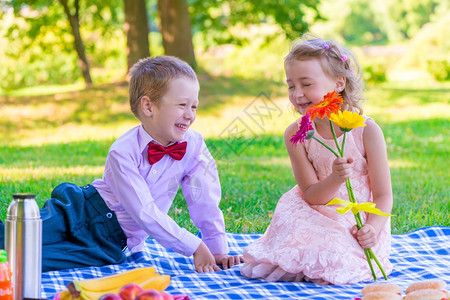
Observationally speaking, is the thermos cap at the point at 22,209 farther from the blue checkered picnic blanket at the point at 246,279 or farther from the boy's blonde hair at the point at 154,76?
the boy's blonde hair at the point at 154,76

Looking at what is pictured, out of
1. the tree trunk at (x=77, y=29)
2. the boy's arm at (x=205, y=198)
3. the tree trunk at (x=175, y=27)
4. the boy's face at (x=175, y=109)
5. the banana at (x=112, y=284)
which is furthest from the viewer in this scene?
the tree trunk at (x=77, y=29)

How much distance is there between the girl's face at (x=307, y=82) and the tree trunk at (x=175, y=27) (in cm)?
857

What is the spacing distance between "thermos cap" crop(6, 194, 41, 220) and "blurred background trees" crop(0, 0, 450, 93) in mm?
2526

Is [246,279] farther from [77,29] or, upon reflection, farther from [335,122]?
[77,29]

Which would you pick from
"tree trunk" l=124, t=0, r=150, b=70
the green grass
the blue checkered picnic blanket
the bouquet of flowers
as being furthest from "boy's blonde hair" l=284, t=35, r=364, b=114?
"tree trunk" l=124, t=0, r=150, b=70

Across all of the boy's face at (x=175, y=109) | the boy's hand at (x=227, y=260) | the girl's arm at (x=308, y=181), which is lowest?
the boy's hand at (x=227, y=260)

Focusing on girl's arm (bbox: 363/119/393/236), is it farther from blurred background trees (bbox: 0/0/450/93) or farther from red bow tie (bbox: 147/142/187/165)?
blurred background trees (bbox: 0/0/450/93)

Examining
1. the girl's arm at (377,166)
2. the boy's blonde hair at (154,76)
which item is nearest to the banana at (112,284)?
the boy's blonde hair at (154,76)

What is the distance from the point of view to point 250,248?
3398 millimetres

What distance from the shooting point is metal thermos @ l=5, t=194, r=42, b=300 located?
2.39m

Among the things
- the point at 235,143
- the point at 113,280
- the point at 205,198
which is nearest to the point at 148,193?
the point at 205,198

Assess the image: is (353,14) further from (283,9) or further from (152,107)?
(152,107)

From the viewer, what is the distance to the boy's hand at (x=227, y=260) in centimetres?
357

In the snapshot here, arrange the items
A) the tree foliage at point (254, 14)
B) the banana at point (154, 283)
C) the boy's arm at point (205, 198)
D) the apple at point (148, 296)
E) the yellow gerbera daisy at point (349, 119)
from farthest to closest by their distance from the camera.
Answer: the tree foliage at point (254, 14)
the boy's arm at point (205, 198)
the yellow gerbera daisy at point (349, 119)
the banana at point (154, 283)
the apple at point (148, 296)
